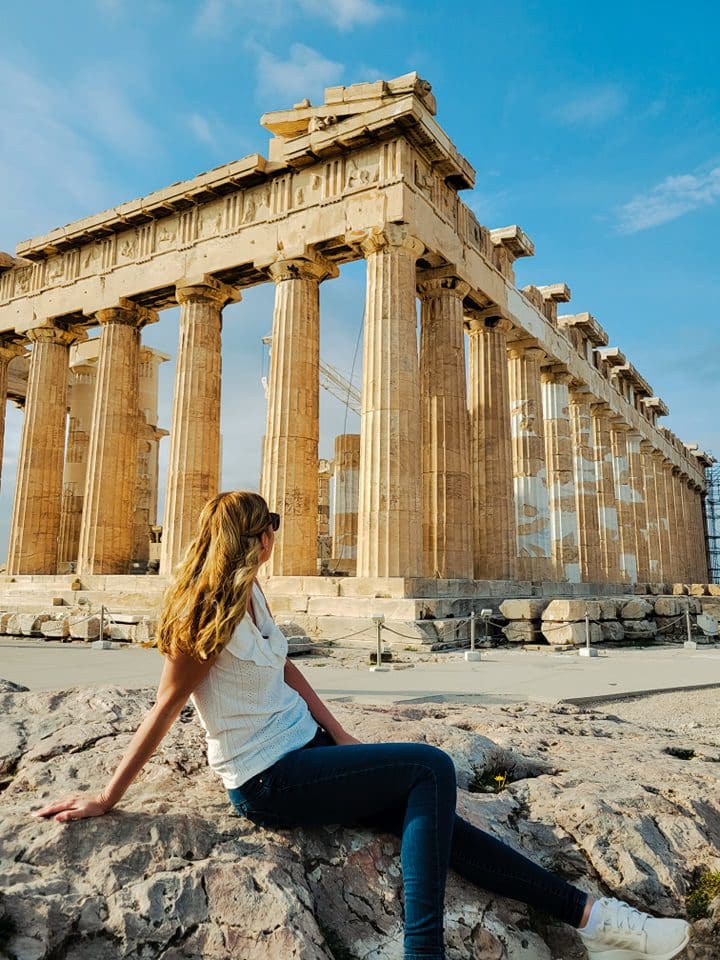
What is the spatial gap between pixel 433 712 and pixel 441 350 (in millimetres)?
14124

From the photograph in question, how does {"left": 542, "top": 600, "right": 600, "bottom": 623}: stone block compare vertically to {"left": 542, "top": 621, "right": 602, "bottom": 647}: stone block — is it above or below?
above

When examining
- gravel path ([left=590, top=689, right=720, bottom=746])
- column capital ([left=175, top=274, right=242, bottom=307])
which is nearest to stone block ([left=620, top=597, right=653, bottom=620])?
gravel path ([left=590, top=689, right=720, bottom=746])

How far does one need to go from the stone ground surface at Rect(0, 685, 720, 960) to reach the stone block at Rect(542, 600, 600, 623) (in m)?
11.0

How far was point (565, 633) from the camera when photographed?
1379 centimetres

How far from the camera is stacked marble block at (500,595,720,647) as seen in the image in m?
14.0

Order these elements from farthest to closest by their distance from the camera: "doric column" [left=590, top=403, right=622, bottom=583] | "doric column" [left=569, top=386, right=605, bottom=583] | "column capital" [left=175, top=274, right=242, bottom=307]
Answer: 1. "doric column" [left=590, top=403, right=622, bottom=583]
2. "doric column" [left=569, top=386, right=605, bottom=583]
3. "column capital" [left=175, top=274, right=242, bottom=307]

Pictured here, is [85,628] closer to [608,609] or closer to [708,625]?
[608,609]

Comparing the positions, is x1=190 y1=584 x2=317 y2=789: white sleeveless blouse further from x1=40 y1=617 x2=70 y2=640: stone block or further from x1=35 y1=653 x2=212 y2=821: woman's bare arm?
x1=40 y1=617 x2=70 y2=640: stone block

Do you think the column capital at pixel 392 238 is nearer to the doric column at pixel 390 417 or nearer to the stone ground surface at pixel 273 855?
the doric column at pixel 390 417

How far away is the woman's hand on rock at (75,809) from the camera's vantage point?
219 centimetres

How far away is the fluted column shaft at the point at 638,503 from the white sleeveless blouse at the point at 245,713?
110 ft

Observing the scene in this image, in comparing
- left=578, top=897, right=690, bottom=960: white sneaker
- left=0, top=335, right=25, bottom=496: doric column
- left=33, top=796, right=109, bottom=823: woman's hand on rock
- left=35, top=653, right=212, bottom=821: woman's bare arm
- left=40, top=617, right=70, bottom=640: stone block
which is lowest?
left=578, top=897, right=690, bottom=960: white sneaker

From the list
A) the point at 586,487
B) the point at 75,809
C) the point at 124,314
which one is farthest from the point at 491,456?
the point at 75,809

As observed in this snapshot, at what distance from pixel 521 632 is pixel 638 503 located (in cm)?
2234
